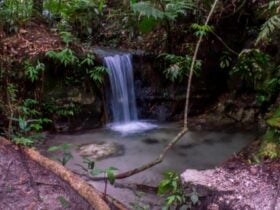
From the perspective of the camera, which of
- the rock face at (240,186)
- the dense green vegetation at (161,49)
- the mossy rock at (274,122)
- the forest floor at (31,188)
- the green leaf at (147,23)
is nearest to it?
the forest floor at (31,188)

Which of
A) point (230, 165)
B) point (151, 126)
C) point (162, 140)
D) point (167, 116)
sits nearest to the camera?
point (230, 165)

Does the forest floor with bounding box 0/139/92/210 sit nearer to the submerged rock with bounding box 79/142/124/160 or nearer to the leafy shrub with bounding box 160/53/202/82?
the submerged rock with bounding box 79/142/124/160

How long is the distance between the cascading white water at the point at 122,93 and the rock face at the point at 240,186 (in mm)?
3020

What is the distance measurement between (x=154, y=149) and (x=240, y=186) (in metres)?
2.01

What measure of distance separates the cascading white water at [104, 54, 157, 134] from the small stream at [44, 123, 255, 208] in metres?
0.48

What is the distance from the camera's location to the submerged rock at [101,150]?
546cm

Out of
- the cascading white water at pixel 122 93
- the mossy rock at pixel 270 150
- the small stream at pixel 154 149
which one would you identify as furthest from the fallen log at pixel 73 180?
the cascading white water at pixel 122 93

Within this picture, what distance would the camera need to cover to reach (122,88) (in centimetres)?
743

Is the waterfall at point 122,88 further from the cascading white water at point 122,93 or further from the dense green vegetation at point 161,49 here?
the dense green vegetation at point 161,49

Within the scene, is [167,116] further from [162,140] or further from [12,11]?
[12,11]

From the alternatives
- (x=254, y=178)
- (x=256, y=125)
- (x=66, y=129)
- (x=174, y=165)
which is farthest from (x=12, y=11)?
(x=254, y=178)

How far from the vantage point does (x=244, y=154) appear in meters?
4.74

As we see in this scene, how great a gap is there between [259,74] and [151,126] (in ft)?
6.64

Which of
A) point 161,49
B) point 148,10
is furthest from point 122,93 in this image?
point 148,10
